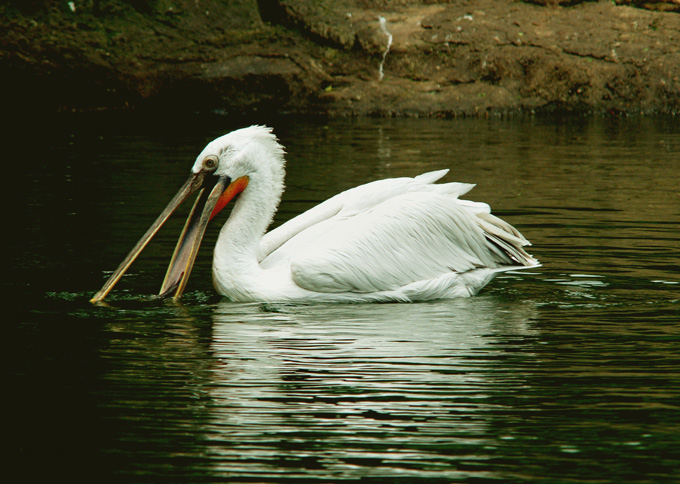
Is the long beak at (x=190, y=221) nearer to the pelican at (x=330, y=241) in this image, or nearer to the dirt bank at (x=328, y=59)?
the pelican at (x=330, y=241)

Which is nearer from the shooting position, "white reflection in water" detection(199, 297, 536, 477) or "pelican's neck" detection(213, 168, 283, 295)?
"white reflection in water" detection(199, 297, 536, 477)

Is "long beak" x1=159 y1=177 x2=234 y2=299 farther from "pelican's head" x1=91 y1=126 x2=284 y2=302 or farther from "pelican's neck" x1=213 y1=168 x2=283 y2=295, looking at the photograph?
"pelican's neck" x1=213 y1=168 x2=283 y2=295

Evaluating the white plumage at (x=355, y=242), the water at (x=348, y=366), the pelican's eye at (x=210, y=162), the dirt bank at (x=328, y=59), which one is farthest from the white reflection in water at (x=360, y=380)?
the dirt bank at (x=328, y=59)

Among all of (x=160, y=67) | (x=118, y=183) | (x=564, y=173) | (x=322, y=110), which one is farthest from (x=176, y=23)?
(x=564, y=173)

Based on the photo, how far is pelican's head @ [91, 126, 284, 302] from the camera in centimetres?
532

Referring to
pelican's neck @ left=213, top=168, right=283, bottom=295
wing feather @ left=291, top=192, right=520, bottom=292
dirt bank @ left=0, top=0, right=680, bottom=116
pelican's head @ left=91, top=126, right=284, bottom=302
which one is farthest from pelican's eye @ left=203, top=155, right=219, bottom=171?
dirt bank @ left=0, top=0, right=680, bottom=116

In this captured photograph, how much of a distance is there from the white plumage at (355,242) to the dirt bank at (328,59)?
8.84 metres

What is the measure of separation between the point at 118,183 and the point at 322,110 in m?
5.92

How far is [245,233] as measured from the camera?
5.34 meters

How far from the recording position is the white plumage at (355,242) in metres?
5.17

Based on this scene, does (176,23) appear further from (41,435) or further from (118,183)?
(41,435)

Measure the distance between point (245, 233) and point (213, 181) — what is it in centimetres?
34

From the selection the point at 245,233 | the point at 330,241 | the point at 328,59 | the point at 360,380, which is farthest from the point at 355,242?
the point at 328,59

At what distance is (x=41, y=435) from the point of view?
327 cm
